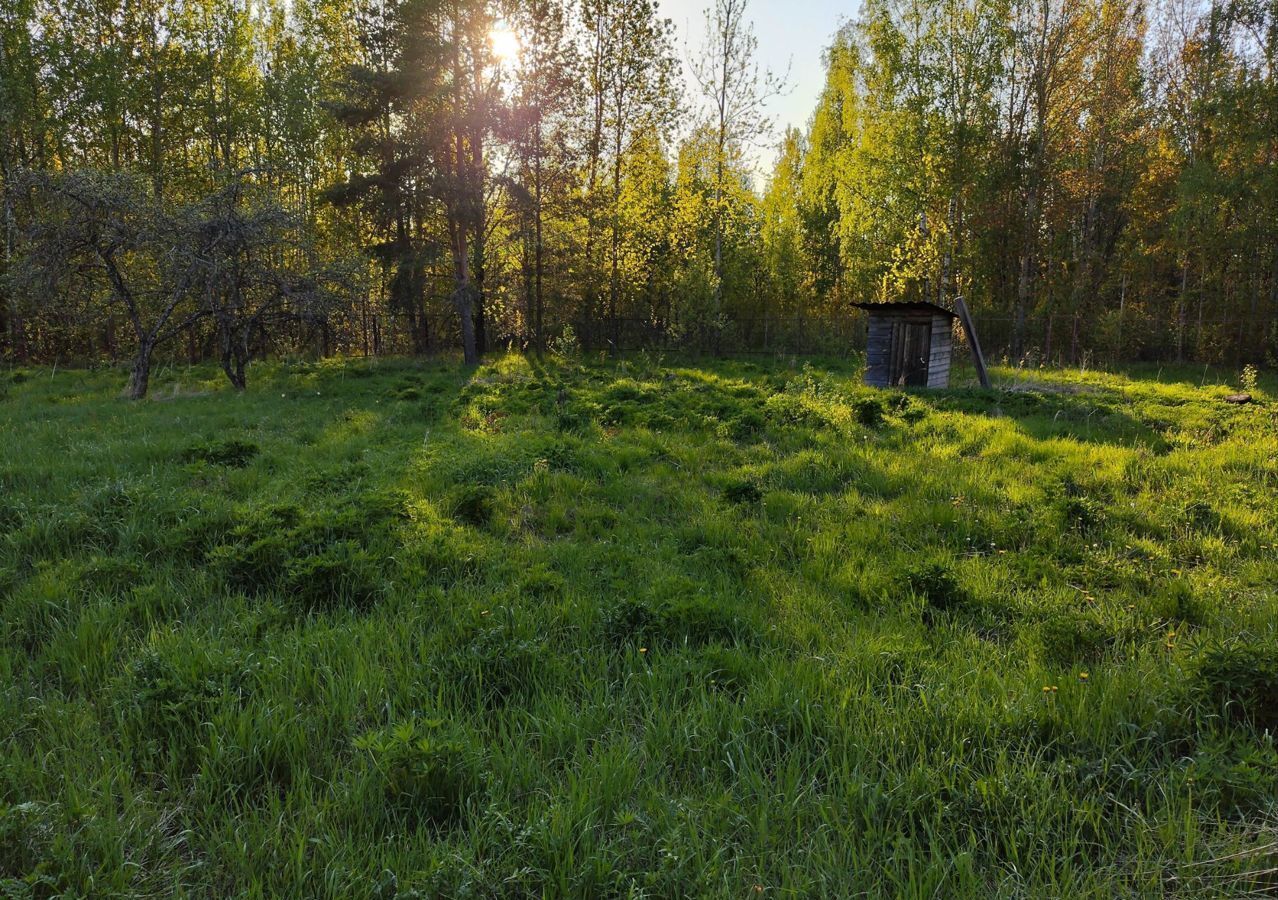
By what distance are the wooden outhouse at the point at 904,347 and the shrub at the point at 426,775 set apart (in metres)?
13.1

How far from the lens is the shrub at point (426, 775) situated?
2361 millimetres

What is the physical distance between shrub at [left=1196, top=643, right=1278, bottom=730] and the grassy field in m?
0.01

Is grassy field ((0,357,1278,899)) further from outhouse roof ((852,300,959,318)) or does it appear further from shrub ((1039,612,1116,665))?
outhouse roof ((852,300,959,318))

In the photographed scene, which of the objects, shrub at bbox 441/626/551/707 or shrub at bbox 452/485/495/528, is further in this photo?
shrub at bbox 452/485/495/528

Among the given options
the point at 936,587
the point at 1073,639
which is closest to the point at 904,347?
the point at 936,587

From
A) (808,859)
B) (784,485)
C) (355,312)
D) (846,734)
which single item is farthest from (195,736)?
(355,312)

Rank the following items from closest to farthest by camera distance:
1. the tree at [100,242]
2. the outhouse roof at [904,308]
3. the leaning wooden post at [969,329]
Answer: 1. the leaning wooden post at [969,329]
2. the tree at [100,242]
3. the outhouse roof at [904,308]

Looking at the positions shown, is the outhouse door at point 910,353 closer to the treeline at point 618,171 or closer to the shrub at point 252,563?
the treeline at point 618,171

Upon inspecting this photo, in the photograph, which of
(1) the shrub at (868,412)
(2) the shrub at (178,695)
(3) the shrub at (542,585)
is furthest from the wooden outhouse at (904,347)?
(2) the shrub at (178,695)

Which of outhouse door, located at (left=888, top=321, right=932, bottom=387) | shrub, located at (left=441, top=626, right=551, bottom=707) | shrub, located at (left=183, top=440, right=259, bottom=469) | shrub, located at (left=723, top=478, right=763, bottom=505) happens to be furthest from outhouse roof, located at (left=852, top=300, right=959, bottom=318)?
shrub, located at (left=441, top=626, right=551, bottom=707)

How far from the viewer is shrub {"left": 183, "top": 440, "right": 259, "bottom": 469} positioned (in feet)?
24.2

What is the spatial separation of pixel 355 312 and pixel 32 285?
6.08m

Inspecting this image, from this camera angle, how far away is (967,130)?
2019 centimetres

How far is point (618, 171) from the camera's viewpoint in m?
23.2
